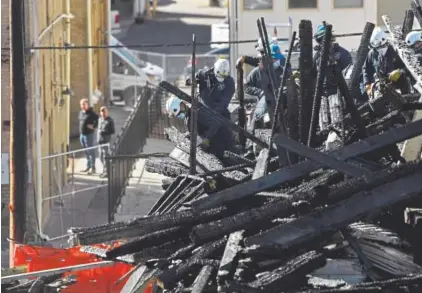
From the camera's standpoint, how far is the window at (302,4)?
114 feet

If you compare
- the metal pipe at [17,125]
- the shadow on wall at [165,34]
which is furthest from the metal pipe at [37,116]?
the shadow on wall at [165,34]

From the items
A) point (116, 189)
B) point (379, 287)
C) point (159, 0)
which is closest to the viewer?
point (379, 287)

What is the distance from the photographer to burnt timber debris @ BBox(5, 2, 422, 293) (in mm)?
10734

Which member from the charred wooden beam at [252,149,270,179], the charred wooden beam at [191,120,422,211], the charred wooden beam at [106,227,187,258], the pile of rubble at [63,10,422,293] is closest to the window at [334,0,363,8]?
the charred wooden beam at [252,149,270,179]

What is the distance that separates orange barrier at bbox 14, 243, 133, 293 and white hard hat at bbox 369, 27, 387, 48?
473cm

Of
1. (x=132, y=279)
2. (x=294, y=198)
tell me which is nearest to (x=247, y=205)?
(x=294, y=198)

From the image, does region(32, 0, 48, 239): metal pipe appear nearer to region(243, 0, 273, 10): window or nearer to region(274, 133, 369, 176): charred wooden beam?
region(243, 0, 273, 10): window

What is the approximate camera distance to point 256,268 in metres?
10.7

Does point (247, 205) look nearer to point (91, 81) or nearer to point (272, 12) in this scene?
point (272, 12)

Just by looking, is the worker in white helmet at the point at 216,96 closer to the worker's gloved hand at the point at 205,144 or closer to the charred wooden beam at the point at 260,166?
the worker's gloved hand at the point at 205,144

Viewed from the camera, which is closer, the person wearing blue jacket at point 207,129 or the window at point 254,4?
the person wearing blue jacket at point 207,129

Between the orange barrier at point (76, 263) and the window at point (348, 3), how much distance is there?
15.5 meters

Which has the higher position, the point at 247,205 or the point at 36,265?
the point at 247,205

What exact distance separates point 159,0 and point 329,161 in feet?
182
